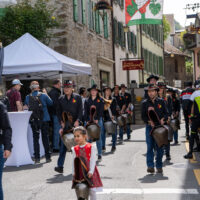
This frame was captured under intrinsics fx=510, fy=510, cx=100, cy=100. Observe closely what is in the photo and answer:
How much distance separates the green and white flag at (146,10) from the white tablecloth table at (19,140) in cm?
1167

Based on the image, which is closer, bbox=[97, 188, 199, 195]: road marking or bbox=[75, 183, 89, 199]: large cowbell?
bbox=[75, 183, 89, 199]: large cowbell

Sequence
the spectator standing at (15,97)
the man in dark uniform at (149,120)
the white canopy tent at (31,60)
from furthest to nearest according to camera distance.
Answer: the white canopy tent at (31,60)
the spectator standing at (15,97)
the man in dark uniform at (149,120)

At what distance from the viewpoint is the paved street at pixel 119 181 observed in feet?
22.7

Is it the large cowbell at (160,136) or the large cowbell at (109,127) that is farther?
the large cowbell at (109,127)

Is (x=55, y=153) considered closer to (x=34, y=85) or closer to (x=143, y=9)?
(x=34, y=85)

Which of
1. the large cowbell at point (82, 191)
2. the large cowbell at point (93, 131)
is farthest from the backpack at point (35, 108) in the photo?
the large cowbell at point (82, 191)

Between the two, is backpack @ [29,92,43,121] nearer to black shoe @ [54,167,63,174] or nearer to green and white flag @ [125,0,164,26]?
black shoe @ [54,167,63,174]

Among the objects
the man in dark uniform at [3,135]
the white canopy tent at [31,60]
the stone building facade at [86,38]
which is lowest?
the man in dark uniform at [3,135]

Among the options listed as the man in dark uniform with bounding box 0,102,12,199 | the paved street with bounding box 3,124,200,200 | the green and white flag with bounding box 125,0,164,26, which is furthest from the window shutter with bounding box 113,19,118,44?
the man in dark uniform with bounding box 0,102,12,199

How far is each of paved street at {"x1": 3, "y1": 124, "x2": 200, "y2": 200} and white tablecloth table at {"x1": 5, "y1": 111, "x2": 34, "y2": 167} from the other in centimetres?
30

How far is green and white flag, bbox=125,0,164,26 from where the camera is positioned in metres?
21.0

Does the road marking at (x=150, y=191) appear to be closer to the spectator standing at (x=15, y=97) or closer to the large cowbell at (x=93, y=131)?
the large cowbell at (x=93, y=131)

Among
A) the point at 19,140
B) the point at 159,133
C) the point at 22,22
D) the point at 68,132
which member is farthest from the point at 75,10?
the point at 159,133

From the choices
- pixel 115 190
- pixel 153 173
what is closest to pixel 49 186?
pixel 115 190
